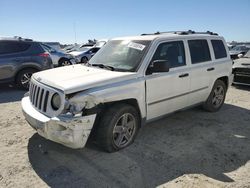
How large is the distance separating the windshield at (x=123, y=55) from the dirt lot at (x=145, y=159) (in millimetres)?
1357

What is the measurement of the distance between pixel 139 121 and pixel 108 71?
99cm

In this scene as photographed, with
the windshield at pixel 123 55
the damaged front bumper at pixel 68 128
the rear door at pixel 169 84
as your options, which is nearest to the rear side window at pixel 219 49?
the rear door at pixel 169 84

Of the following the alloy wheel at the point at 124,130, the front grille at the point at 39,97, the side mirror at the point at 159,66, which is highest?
the side mirror at the point at 159,66

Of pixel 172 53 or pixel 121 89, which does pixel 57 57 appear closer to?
pixel 172 53

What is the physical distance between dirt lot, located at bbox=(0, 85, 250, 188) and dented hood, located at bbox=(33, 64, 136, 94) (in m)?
1.10

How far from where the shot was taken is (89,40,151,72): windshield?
4.54 metres

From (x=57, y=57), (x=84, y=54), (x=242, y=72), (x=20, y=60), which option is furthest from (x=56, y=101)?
(x=84, y=54)

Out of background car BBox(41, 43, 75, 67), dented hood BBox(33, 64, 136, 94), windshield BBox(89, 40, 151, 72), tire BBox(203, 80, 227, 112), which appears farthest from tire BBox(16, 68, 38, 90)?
background car BBox(41, 43, 75, 67)

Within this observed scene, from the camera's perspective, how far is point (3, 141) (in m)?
4.67

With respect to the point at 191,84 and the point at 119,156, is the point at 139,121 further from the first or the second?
the point at 191,84

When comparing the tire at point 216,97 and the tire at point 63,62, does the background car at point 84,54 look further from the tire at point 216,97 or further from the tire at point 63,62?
the tire at point 216,97

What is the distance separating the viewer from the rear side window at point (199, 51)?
545 cm

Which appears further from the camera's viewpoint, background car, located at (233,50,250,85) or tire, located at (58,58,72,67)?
tire, located at (58,58,72,67)

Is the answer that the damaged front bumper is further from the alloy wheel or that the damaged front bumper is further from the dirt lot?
the alloy wheel
